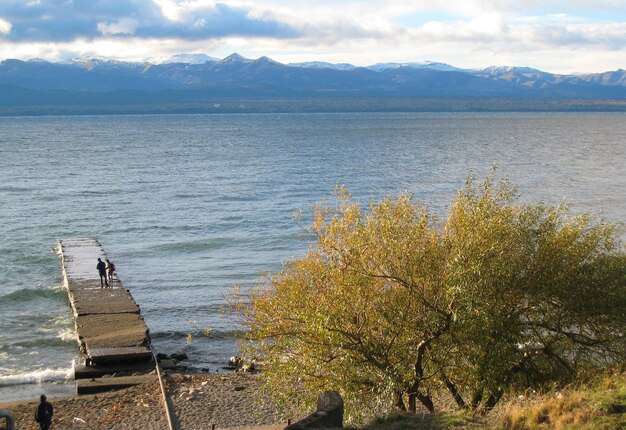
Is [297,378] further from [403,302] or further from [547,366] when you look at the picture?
[547,366]

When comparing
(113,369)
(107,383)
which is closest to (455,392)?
(107,383)

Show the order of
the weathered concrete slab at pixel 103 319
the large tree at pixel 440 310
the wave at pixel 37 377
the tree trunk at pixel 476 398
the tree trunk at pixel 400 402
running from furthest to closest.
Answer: the weathered concrete slab at pixel 103 319
the wave at pixel 37 377
the tree trunk at pixel 476 398
the tree trunk at pixel 400 402
the large tree at pixel 440 310

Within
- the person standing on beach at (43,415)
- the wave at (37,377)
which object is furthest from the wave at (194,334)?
the person standing on beach at (43,415)

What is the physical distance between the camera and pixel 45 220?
82.2 meters

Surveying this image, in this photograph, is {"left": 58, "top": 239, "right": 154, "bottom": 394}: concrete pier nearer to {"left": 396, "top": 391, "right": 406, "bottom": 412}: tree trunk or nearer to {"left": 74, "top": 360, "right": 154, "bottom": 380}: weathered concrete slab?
{"left": 74, "top": 360, "right": 154, "bottom": 380}: weathered concrete slab

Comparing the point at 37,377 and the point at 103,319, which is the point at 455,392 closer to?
the point at 37,377

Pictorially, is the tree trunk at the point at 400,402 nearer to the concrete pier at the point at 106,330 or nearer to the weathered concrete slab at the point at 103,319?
the concrete pier at the point at 106,330

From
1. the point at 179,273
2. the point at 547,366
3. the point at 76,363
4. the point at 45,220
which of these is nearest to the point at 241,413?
the point at 76,363

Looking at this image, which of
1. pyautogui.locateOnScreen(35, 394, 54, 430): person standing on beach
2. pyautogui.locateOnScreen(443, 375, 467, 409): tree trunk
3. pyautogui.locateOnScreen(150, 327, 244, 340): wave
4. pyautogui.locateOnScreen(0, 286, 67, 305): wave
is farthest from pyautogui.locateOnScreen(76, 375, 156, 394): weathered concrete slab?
pyautogui.locateOnScreen(0, 286, 67, 305): wave

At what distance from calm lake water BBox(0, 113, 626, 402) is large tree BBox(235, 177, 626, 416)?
1672 centimetres

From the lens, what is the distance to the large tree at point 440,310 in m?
22.1

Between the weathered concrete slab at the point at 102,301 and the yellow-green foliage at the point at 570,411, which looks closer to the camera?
the yellow-green foliage at the point at 570,411

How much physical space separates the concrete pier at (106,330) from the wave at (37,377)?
90cm

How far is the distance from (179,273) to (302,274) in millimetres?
35283
